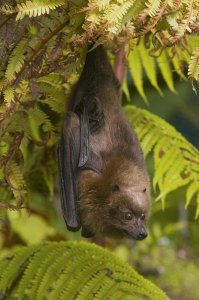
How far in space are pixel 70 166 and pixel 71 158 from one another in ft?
0.09

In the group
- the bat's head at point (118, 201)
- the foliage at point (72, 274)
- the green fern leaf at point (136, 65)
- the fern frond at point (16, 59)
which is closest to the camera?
the fern frond at point (16, 59)

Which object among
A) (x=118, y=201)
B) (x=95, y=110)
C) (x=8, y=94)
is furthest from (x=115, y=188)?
A: (x=8, y=94)

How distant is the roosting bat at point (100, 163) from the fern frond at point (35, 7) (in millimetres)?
550

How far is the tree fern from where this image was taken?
7.77ft

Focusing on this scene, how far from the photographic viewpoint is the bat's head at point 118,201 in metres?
2.28

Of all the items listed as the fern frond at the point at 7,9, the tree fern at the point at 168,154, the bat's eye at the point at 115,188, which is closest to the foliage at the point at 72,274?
the bat's eye at the point at 115,188

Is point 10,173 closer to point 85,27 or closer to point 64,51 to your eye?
point 64,51

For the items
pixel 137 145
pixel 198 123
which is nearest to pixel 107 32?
pixel 137 145

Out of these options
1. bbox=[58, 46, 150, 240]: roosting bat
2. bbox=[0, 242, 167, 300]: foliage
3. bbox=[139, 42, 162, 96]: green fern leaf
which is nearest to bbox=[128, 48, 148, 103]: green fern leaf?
bbox=[139, 42, 162, 96]: green fern leaf

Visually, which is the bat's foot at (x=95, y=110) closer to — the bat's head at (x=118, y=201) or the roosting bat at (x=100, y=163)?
the roosting bat at (x=100, y=163)

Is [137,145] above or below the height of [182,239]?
above

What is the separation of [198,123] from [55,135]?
15.3ft

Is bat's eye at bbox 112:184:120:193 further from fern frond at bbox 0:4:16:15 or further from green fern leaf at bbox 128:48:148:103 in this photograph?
fern frond at bbox 0:4:16:15

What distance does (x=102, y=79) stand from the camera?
2.19 m
